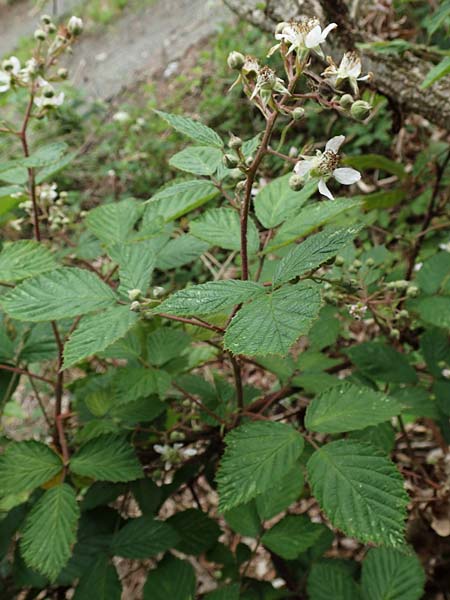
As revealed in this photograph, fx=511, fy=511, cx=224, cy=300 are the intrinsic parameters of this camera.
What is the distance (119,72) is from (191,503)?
4.18 metres

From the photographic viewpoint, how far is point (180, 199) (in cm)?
82

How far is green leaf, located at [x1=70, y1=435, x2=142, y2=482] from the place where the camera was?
0.84 m

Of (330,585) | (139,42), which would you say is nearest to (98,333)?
(330,585)

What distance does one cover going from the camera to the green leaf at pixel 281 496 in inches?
37.0

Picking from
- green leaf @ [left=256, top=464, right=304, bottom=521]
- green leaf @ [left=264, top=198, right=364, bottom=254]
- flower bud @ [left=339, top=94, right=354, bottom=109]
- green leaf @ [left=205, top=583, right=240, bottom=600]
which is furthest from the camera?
green leaf @ [left=256, top=464, right=304, bottom=521]

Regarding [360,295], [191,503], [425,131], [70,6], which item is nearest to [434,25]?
[360,295]

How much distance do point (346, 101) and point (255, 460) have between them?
49 cm

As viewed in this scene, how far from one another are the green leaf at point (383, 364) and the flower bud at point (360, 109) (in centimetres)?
51

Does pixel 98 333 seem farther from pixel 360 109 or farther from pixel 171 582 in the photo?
pixel 171 582

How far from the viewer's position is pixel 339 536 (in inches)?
56.2

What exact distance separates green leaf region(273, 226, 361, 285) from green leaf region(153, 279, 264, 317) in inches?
1.4

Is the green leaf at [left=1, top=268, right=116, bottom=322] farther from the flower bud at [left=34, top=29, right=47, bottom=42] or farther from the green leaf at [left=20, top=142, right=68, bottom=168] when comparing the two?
the flower bud at [left=34, top=29, right=47, bottom=42]

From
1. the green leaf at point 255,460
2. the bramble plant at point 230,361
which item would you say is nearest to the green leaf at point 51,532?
the bramble plant at point 230,361

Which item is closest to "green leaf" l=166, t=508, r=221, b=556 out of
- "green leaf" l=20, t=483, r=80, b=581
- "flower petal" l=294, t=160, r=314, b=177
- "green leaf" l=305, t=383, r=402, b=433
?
"green leaf" l=20, t=483, r=80, b=581
